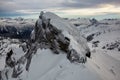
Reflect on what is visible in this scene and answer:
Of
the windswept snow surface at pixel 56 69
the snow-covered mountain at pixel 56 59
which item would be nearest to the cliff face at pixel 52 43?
the snow-covered mountain at pixel 56 59

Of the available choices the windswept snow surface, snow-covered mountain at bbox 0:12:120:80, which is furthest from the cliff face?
the windswept snow surface

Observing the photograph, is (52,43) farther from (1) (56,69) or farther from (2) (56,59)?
(1) (56,69)

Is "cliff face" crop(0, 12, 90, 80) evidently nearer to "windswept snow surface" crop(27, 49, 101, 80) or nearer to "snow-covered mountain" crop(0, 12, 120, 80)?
"snow-covered mountain" crop(0, 12, 120, 80)

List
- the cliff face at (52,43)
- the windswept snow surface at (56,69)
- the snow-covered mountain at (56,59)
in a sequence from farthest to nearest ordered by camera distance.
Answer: the cliff face at (52,43)
the snow-covered mountain at (56,59)
the windswept snow surface at (56,69)

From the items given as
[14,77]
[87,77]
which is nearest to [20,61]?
[14,77]

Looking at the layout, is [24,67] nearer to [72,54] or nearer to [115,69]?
[72,54]

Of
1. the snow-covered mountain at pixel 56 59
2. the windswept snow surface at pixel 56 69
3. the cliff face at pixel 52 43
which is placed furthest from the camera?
the cliff face at pixel 52 43

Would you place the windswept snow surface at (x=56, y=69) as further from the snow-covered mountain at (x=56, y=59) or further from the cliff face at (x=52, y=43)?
the cliff face at (x=52, y=43)

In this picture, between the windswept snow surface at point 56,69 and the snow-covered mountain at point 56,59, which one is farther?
the snow-covered mountain at point 56,59
